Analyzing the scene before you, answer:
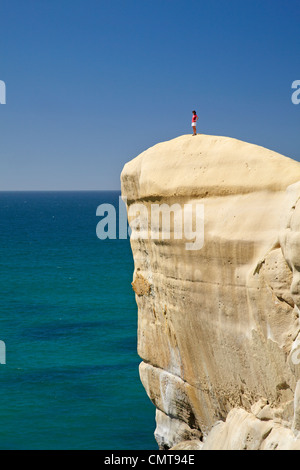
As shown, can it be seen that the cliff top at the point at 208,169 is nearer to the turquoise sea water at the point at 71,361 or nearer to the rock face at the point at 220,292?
the rock face at the point at 220,292

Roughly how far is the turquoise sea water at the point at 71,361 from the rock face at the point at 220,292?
21.8ft

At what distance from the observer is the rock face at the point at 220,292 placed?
42.9 feet

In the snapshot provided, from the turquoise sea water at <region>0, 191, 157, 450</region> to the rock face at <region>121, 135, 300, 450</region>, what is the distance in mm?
6640

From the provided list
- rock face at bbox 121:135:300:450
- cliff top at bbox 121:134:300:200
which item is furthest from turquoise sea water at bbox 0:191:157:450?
cliff top at bbox 121:134:300:200

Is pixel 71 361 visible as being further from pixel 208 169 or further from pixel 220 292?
pixel 208 169

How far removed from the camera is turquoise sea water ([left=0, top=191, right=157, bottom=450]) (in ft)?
79.0

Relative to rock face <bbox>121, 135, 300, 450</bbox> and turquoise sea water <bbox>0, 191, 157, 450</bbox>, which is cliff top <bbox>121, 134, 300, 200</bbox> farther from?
turquoise sea water <bbox>0, 191, 157, 450</bbox>

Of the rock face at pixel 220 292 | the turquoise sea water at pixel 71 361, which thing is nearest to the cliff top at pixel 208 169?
the rock face at pixel 220 292

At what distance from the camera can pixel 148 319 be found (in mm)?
18062

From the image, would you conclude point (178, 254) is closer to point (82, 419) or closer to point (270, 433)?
point (270, 433)

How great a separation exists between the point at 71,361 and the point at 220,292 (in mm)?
18329

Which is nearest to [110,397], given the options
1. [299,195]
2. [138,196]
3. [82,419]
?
[82,419]

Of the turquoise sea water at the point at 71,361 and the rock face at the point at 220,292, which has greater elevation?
the rock face at the point at 220,292

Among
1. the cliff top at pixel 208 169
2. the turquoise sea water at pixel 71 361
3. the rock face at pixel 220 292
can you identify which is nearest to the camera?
the rock face at pixel 220 292
